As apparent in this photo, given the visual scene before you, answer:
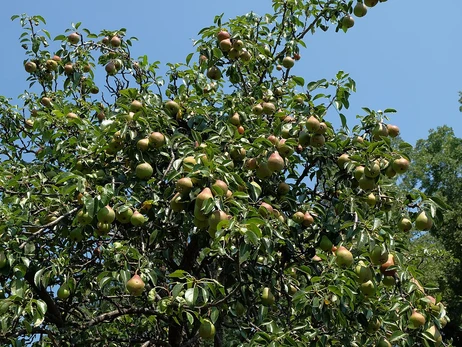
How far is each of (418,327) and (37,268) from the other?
2.37 m

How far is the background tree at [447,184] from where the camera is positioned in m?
15.7

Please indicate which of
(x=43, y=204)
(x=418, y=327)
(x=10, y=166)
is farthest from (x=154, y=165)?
(x=418, y=327)

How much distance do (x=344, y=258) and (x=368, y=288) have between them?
0.31 metres

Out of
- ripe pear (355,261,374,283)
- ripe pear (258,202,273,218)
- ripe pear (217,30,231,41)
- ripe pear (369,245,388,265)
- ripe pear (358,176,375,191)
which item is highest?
ripe pear (217,30,231,41)

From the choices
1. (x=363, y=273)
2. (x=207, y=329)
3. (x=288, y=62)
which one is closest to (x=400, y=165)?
(x=363, y=273)

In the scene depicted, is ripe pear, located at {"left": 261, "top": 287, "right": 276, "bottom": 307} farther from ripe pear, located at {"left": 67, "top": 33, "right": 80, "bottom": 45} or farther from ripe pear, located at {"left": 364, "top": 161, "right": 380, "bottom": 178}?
ripe pear, located at {"left": 67, "top": 33, "right": 80, "bottom": 45}

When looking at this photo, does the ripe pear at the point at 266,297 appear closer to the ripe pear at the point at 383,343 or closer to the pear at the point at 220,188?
the ripe pear at the point at 383,343

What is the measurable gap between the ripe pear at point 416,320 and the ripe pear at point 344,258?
0.45 meters

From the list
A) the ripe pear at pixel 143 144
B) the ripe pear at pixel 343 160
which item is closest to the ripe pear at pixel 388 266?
the ripe pear at pixel 343 160

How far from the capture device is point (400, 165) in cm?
338

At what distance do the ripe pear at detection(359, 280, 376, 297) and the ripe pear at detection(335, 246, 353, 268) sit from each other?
217mm

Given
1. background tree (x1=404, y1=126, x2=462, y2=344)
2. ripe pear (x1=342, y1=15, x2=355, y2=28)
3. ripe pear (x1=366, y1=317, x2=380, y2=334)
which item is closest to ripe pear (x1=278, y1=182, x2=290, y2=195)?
ripe pear (x1=366, y1=317, x2=380, y2=334)

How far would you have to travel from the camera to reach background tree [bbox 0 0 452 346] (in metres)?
2.99

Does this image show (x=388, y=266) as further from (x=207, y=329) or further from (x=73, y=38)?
(x=73, y=38)
